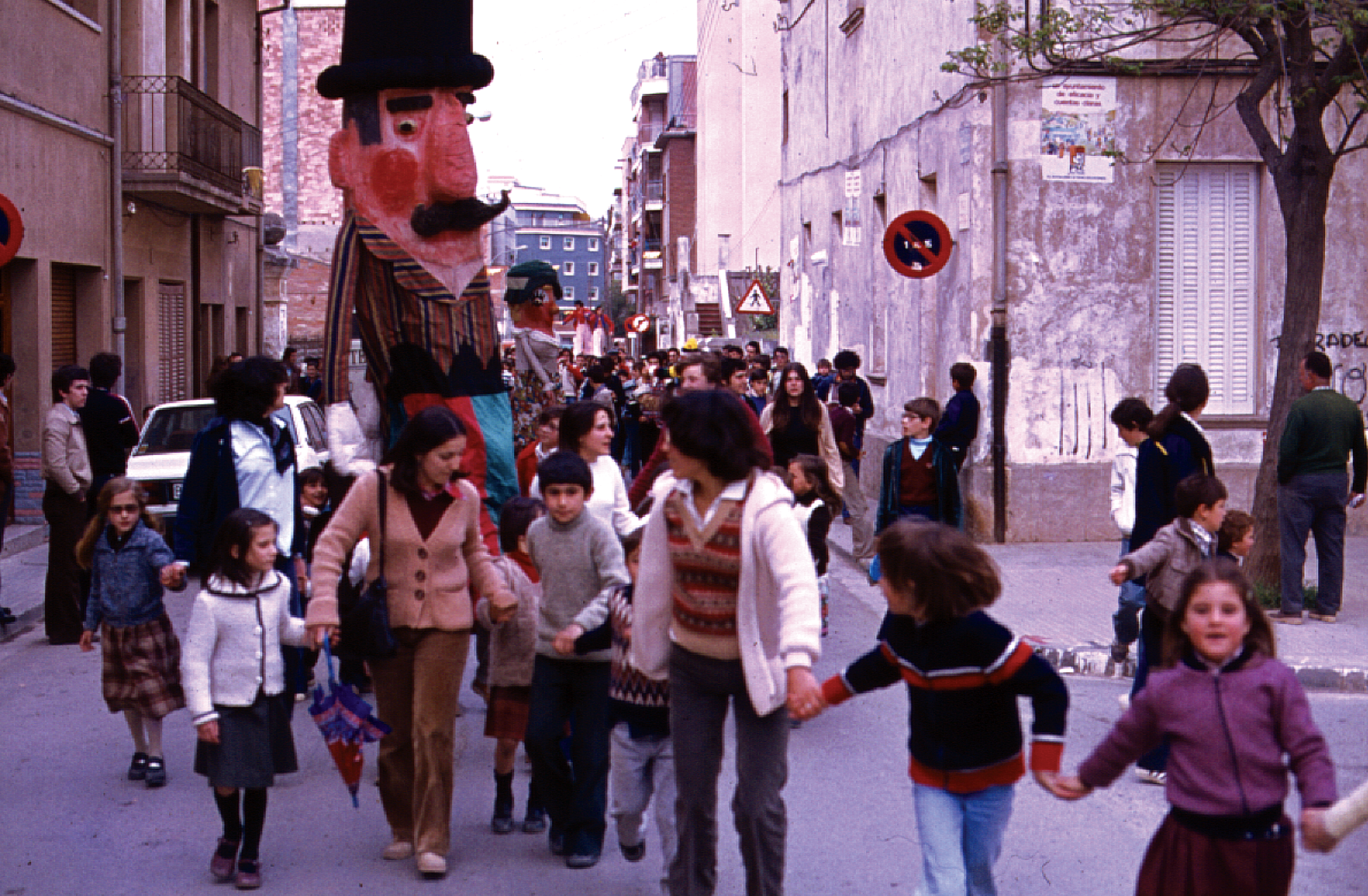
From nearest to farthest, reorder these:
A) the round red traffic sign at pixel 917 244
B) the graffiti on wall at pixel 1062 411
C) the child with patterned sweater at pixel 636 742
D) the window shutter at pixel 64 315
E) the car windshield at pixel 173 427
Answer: the child with patterned sweater at pixel 636 742 → the round red traffic sign at pixel 917 244 → the car windshield at pixel 173 427 → the graffiti on wall at pixel 1062 411 → the window shutter at pixel 64 315

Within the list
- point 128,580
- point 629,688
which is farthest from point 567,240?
point 629,688

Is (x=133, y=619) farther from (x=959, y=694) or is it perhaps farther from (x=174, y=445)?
(x=174, y=445)

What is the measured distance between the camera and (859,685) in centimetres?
435

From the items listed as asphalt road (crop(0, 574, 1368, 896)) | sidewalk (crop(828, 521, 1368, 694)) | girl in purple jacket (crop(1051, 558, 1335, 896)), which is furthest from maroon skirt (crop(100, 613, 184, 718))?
sidewalk (crop(828, 521, 1368, 694))

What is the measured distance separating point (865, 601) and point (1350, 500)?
3676 millimetres

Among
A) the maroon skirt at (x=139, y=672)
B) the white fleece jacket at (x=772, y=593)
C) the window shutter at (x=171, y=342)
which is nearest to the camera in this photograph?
the white fleece jacket at (x=772, y=593)

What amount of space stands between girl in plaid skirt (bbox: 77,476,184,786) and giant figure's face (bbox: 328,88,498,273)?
69.7 inches

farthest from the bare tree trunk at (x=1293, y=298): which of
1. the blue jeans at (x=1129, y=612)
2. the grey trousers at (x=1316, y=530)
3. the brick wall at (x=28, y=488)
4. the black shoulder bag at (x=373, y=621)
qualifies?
the brick wall at (x=28, y=488)

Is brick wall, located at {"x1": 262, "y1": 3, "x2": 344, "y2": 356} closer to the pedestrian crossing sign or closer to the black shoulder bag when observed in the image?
the pedestrian crossing sign

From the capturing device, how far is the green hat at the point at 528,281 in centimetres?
982

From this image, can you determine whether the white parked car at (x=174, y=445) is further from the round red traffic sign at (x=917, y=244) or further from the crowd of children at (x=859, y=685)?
the round red traffic sign at (x=917, y=244)

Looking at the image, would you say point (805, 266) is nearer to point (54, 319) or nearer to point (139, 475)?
point (54, 319)

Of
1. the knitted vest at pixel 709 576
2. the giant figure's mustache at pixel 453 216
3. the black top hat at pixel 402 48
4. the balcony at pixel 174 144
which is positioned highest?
the balcony at pixel 174 144

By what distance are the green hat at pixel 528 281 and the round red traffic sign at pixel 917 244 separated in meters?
4.50
